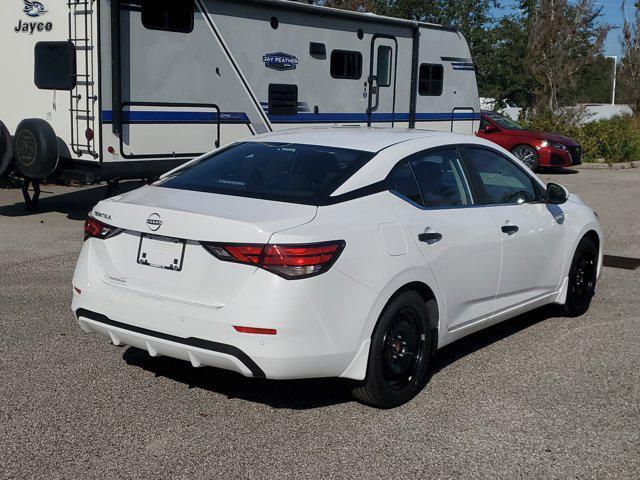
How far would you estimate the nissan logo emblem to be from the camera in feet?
15.3

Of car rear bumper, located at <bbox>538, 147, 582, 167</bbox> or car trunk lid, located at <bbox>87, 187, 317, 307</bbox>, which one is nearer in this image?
car trunk lid, located at <bbox>87, 187, 317, 307</bbox>

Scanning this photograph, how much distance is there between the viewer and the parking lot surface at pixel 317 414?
4.27 meters

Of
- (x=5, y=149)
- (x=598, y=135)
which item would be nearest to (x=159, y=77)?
(x=5, y=149)

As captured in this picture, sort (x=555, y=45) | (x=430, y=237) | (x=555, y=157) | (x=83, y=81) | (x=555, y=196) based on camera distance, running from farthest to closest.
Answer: (x=555, y=45)
(x=555, y=157)
(x=83, y=81)
(x=555, y=196)
(x=430, y=237)

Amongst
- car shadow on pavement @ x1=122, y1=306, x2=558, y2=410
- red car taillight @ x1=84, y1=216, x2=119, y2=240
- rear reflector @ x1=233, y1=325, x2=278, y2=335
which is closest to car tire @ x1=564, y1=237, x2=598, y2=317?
car shadow on pavement @ x1=122, y1=306, x2=558, y2=410

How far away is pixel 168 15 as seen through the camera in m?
10.9

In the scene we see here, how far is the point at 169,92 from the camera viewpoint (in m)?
10.9

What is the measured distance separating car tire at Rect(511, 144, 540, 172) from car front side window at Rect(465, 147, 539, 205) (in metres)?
13.3

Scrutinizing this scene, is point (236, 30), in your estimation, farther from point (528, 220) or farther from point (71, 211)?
point (528, 220)

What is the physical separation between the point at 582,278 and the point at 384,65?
7762mm

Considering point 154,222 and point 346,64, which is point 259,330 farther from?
point 346,64

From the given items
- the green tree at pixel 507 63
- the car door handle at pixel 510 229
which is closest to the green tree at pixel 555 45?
the green tree at pixel 507 63

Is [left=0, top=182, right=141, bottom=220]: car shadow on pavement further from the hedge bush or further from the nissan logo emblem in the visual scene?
the hedge bush

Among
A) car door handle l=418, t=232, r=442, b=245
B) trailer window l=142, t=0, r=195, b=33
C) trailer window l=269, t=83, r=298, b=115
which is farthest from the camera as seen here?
trailer window l=269, t=83, r=298, b=115
